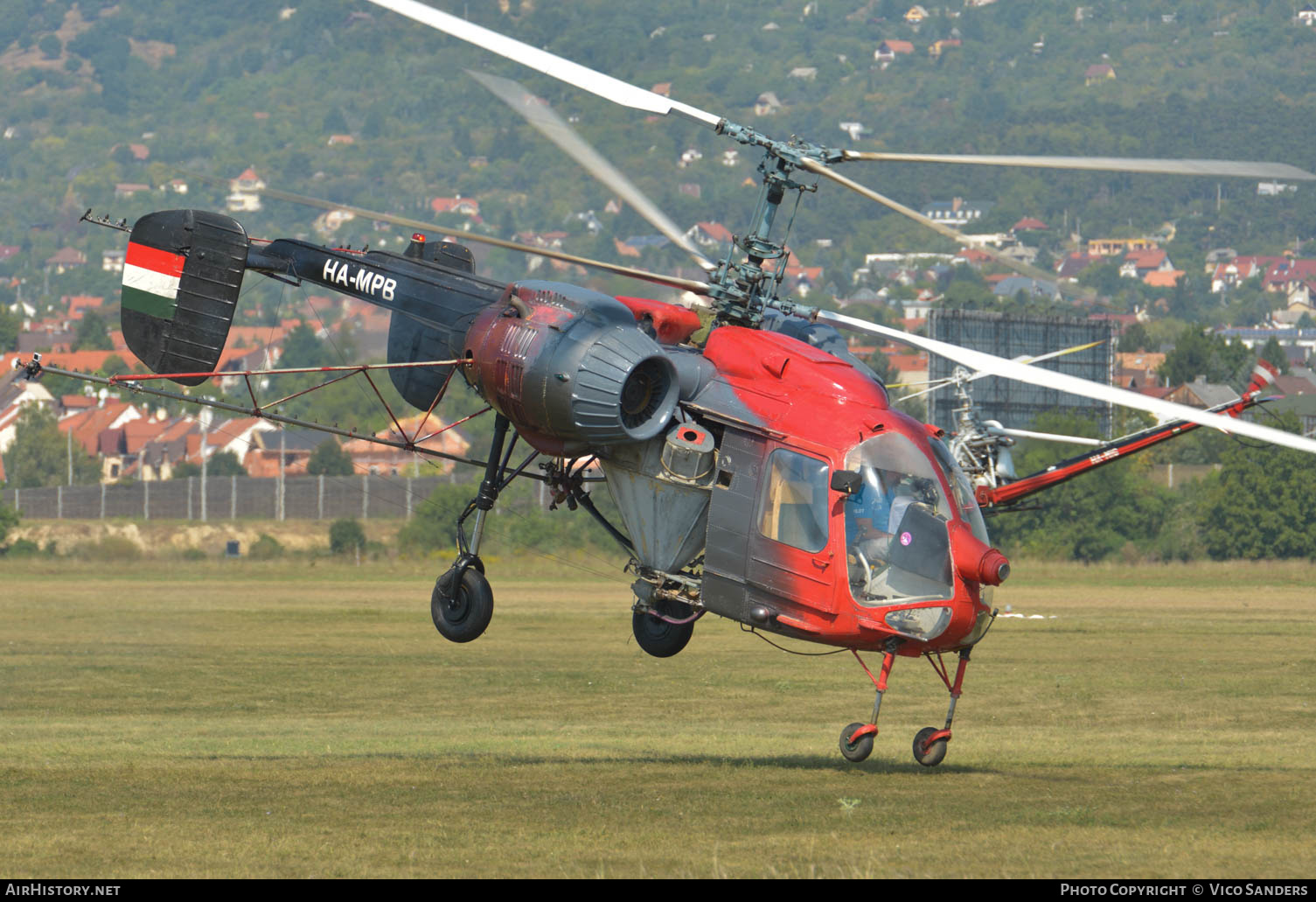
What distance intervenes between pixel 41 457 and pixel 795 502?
4917 inches

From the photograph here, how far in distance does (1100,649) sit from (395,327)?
25830 mm

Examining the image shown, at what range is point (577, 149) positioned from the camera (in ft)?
72.1

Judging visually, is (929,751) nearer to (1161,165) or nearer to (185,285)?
(1161,165)

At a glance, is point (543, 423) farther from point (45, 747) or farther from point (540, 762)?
point (45, 747)

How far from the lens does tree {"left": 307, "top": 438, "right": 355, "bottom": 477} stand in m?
102

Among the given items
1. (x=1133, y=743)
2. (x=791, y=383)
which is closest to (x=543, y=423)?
(x=791, y=383)

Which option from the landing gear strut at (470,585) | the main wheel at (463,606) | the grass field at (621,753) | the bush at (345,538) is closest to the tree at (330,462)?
the bush at (345,538)

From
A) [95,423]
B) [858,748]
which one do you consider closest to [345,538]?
[95,423]

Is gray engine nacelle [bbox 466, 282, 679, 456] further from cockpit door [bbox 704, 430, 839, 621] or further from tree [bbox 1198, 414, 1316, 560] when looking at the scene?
tree [bbox 1198, 414, 1316, 560]

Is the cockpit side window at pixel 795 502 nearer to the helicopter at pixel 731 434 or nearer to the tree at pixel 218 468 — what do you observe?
the helicopter at pixel 731 434

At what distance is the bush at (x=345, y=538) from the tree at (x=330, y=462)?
6.95 m

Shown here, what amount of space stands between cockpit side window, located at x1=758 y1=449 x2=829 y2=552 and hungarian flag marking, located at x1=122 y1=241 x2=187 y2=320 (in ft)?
30.9

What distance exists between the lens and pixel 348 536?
309 ft

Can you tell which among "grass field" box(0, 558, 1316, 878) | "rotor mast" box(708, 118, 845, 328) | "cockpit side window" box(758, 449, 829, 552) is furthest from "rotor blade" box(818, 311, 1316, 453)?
"grass field" box(0, 558, 1316, 878)
